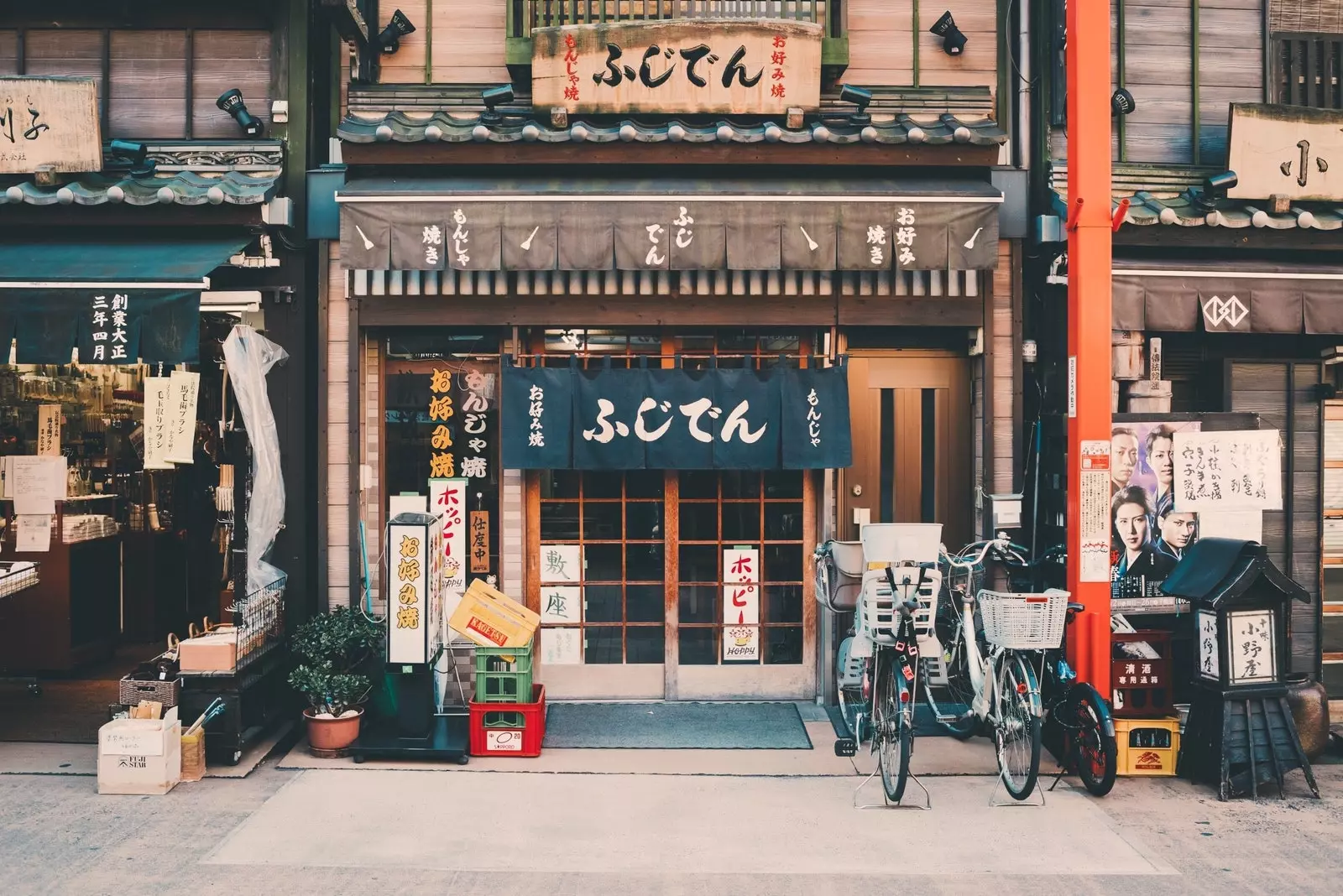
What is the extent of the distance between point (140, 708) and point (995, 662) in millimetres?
6670

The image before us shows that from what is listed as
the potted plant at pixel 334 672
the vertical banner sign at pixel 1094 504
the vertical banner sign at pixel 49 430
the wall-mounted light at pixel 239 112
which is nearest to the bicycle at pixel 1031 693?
the vertical banner sign at pixel 1094 504

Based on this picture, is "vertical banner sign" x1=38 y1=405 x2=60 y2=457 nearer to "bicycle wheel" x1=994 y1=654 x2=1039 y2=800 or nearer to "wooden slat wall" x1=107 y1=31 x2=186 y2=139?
"wooden slat wall" x1=107 y1=31 x2=186 y2=139

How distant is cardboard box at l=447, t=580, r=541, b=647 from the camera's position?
26.2 feet

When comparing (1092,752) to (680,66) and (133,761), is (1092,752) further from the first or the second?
(133,761)

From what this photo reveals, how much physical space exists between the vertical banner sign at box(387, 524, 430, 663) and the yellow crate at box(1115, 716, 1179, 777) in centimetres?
575

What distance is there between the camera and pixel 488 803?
274 inches

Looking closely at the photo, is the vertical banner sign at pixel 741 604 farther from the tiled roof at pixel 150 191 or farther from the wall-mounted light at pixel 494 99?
the tiled roof at pixel 150 191

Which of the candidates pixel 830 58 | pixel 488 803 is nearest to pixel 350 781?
pixel 488 803

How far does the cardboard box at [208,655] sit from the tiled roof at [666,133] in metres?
4.41

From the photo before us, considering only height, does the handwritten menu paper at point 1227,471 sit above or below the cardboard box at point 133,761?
above

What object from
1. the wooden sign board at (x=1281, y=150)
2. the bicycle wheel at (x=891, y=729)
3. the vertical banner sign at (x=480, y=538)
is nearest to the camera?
the bicycle wheel at (x=891, y=729)

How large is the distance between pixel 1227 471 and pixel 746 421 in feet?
13.9

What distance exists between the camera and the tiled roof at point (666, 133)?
823 centimetres

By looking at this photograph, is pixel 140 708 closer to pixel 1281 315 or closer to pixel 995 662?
pixel 995 662
